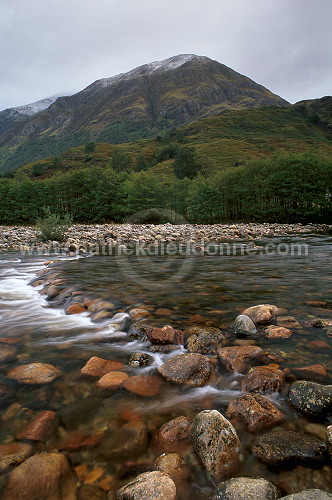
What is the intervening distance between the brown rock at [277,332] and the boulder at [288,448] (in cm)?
164

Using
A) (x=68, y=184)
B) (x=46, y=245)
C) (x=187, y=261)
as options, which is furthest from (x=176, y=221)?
(x=187, y=261)

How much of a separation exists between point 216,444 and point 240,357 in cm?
127

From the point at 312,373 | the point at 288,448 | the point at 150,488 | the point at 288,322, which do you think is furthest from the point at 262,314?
the point at 150,488

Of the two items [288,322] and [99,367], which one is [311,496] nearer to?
[99,367]

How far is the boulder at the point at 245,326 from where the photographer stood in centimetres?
368

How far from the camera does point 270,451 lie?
5.96ft

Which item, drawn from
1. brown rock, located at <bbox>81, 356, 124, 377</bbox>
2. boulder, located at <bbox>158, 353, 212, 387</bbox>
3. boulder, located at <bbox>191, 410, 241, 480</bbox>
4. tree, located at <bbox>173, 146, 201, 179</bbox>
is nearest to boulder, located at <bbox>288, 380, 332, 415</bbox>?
boulder, located at <bbox>191, 410, 241, 480</bbox>

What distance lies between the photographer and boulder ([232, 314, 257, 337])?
145 inches

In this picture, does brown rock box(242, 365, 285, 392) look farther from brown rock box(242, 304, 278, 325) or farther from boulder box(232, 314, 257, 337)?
brown rock box(242, 304, 278, 325)

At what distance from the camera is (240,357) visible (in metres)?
3.01

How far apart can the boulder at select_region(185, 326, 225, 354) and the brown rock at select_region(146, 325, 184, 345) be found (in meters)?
0.14

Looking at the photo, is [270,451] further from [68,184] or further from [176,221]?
[68,184]

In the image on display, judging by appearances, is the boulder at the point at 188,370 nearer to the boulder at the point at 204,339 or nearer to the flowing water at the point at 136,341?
the flowing water at the point at 136,341

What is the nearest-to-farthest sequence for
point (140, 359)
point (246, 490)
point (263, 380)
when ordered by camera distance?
point (246, 490) → point (263, 380) → point (140, 359)
